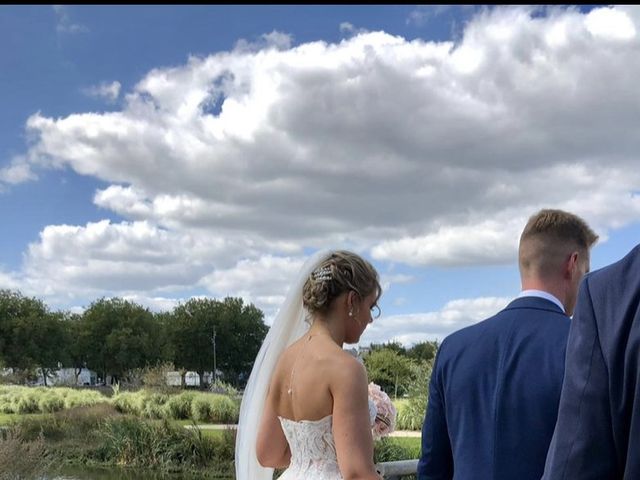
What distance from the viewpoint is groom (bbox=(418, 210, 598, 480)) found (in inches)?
93.8

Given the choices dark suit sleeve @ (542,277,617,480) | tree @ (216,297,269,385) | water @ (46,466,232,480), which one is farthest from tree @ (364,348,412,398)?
tree @ (216,297,269,385)

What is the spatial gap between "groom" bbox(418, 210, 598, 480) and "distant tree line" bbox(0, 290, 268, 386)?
124 feet

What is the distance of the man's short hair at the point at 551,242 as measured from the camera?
2.66 metres

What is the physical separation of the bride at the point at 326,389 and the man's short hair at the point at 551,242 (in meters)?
0.64

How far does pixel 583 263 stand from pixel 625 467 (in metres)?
1.84

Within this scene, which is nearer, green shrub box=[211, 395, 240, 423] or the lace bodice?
the lace bodice

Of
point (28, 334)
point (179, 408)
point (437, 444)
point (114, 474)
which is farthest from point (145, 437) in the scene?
point (28, 334)

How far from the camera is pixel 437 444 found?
8.85 ft

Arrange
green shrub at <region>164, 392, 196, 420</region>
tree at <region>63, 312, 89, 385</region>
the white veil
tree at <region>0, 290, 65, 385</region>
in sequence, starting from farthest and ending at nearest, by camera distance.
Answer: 1. tree at <region>63, 312, 89, 385</region>
2. tree at <region>0, 290, 65, 385</region>
3. green shrub at <region>164, 392, 196, 420</region>
4. the white veil

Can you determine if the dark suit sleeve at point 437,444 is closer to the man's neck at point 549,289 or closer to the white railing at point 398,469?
the man's neck at point 549,289

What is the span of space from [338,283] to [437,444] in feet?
2.43

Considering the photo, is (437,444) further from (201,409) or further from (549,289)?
(201,409)

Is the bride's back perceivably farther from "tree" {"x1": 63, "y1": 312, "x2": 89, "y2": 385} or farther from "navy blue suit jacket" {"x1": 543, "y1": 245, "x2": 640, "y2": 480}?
"tree" {"x1": 63, "y1": 312, "x2": 89, "y2": 385}

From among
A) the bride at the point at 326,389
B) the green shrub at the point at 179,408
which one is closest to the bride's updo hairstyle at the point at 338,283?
the bride at the point at 326,389
